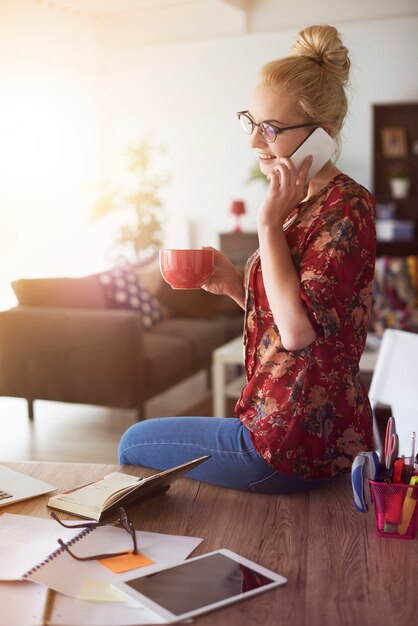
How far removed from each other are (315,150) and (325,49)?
7.9 inches

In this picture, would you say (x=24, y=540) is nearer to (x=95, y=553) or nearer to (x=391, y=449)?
(x=95, y=553)

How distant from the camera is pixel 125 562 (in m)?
1.15

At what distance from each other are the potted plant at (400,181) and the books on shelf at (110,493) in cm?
625

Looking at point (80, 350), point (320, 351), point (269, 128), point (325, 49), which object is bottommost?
point (80, 350)

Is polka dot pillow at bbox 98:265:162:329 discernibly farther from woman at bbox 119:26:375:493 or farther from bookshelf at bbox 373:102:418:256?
bookshelf at bbox 373:102:418:256

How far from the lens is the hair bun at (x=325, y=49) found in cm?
145

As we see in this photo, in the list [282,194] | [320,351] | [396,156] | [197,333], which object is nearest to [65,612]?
[320,351]

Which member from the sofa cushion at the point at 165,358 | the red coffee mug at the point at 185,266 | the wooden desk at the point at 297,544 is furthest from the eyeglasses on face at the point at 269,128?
the sofa cushion at the point at 165,358

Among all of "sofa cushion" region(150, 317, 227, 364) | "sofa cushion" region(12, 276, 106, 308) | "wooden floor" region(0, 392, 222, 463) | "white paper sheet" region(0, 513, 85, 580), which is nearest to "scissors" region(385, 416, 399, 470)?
"white paper sheet" region(0, 513, 85, 580)

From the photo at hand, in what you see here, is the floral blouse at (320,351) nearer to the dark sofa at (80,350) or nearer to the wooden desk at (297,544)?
the wooden desk at (297,544)

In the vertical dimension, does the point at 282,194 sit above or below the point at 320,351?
above

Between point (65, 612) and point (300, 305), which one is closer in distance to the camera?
point (65, 612)

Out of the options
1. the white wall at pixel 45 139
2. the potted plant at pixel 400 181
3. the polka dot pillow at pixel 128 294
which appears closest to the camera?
the polka dot pillow at pixel 128 294

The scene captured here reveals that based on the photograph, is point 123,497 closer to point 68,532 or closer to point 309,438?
point 68,532
